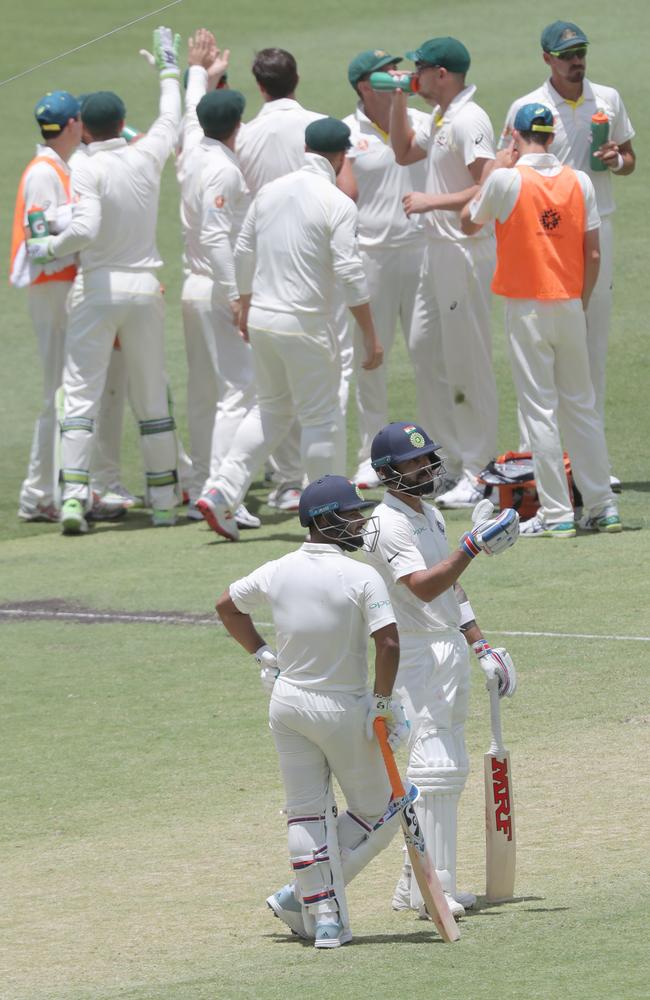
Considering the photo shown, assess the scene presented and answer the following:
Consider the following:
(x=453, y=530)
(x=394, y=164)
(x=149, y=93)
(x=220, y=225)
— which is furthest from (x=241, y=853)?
(x=149, y=93)

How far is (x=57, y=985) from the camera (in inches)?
209

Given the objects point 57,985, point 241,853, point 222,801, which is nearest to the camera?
point 57,985

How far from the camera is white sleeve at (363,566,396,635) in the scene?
5742 millimetres

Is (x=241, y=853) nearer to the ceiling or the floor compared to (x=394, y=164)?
nearer to the floor

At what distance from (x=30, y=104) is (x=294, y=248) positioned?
13740 millimetres

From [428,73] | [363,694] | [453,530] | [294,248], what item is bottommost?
[453,530]

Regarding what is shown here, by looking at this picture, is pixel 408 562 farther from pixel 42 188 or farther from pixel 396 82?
pixel 42 188

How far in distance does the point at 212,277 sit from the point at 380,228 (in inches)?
50.3

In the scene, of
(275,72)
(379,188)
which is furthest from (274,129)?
(379,188)

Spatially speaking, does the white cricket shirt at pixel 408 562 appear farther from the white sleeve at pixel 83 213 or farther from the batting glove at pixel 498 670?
the white sleeve at pixel 83 213

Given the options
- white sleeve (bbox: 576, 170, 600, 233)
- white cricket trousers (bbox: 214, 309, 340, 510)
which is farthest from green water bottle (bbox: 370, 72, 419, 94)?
white cricket trousers (bbox: 214, 309, 340, 510)

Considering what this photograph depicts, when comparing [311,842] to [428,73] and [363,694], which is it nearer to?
[363,694]

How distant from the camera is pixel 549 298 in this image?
10844 mm

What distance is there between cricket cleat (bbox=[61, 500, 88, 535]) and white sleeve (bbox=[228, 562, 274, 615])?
6581 mm
